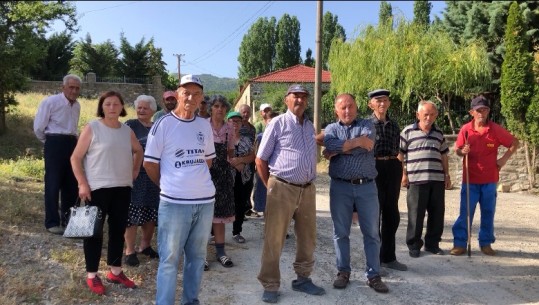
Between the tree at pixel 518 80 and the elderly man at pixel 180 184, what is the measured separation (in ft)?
34.0

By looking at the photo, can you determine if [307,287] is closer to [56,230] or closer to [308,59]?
[56,230]

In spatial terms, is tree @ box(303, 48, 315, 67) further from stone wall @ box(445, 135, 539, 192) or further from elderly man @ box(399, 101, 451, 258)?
elderly man @ box(399, 101, 451, 258)

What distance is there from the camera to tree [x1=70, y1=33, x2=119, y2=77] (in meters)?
35.1

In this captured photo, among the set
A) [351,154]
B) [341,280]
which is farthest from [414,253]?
[351,154]

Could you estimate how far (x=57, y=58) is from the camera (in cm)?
3328

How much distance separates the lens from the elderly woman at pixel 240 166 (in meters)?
5.14

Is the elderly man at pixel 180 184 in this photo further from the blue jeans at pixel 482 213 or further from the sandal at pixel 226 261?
the blue jeans at pixel 482 213

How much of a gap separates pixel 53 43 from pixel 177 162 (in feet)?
110

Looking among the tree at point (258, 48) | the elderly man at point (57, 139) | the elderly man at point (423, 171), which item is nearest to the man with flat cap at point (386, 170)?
the elderly man at point (423, 171)

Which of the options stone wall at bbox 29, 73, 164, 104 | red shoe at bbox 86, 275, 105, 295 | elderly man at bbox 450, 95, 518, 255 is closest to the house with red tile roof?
stone wall at bbox 29, 73, 164, 104

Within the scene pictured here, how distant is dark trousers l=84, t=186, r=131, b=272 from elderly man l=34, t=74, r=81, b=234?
1.47 m

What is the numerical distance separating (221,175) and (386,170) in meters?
1.76

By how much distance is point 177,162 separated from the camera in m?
3.35

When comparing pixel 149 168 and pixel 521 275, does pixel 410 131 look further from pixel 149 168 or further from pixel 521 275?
pixel 149 168
